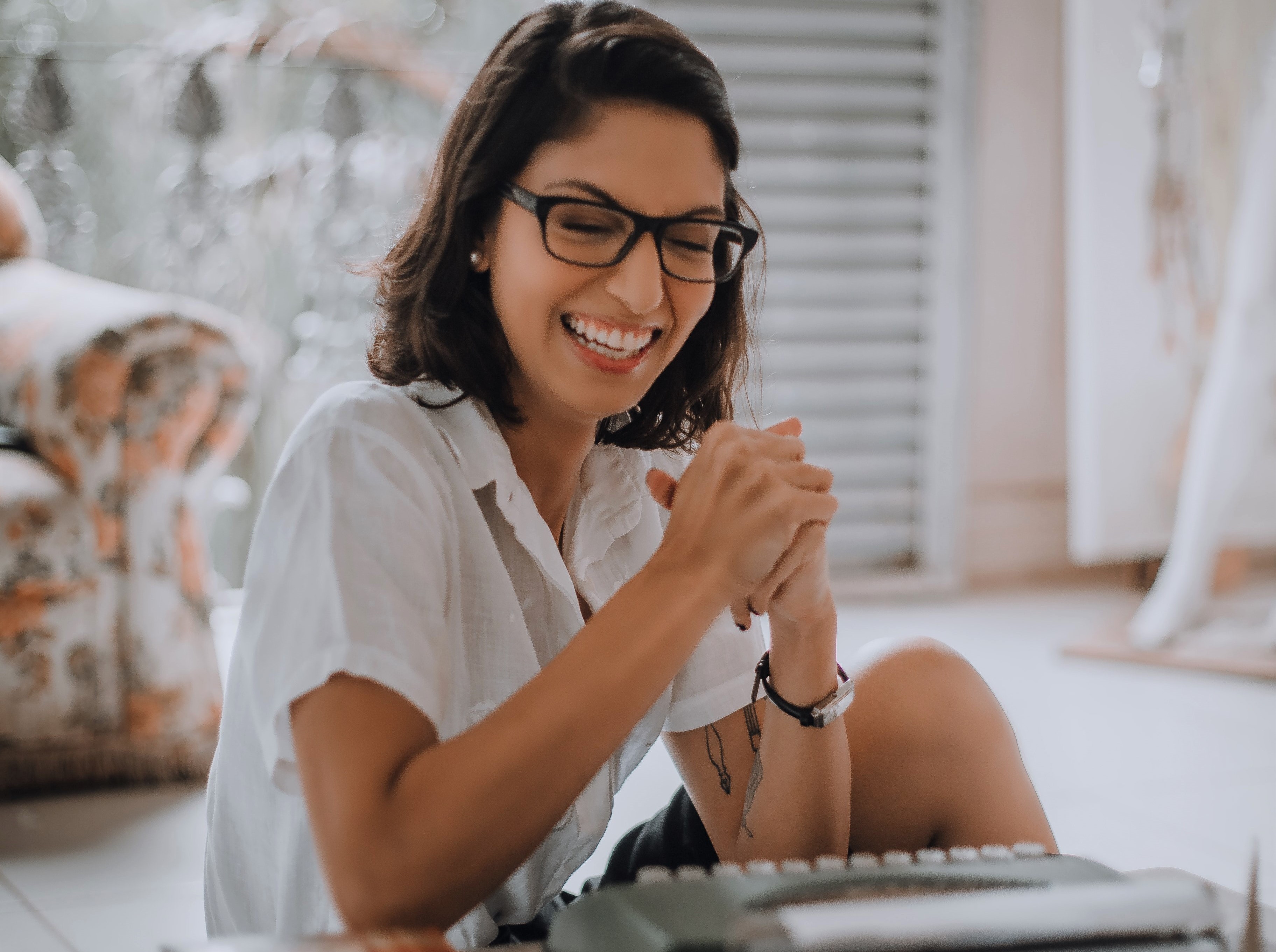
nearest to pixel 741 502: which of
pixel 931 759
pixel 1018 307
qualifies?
pixel 931 759

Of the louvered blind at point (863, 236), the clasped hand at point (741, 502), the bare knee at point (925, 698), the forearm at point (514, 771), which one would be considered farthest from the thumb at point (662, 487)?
the louvered blind at point (863, 236)

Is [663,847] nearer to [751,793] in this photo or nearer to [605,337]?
[751,793]

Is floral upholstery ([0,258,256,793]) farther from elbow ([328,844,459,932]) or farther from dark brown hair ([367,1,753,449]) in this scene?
elbow ([328,844,459,932])

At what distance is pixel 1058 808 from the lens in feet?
5.90

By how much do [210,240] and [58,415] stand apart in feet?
4.31

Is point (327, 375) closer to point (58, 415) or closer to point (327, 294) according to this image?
point (327, 294)

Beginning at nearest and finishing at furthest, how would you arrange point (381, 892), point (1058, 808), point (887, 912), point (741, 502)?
point (887, 912)
point (381, 892)
point (741, 502)
point (1058, 808)

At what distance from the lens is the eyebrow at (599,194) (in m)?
0.85

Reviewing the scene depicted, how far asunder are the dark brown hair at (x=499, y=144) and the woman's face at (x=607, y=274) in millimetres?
18

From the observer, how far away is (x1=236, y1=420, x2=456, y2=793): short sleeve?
0.69m

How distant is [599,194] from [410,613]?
1.11 ft

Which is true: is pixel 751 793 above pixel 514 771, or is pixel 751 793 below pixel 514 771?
below

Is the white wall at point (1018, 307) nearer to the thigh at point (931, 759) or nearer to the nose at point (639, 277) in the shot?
the thigh at point (931, 759)

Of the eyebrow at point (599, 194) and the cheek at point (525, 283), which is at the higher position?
the eyebrow at point (599, 194)
